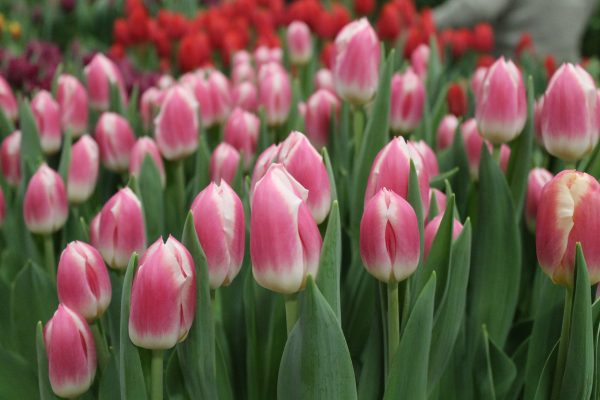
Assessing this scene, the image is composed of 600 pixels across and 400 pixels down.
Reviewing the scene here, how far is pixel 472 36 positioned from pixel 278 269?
6.80ft

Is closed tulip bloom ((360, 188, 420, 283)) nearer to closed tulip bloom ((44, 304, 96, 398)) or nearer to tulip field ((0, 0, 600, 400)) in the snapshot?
tulip field ((0, 0, 600, 400))

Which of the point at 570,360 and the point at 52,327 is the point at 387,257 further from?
the point at 52,327

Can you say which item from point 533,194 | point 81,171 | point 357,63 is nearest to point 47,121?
point 81,171

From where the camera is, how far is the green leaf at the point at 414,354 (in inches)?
28.0

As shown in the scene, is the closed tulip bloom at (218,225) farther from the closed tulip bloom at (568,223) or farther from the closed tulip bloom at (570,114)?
the closed tulip bloom at (570,114)

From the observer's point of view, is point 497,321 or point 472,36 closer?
point 497,321

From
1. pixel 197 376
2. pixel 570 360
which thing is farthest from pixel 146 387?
pixel 570 360

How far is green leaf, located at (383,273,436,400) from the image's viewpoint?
710 mm

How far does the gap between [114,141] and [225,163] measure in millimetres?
233

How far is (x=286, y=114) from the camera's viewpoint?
1405 millimetres

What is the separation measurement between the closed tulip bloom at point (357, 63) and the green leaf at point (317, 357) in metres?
0.52

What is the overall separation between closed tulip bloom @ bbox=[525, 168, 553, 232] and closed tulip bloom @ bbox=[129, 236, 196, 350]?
0.51m

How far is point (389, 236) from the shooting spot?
71 cm

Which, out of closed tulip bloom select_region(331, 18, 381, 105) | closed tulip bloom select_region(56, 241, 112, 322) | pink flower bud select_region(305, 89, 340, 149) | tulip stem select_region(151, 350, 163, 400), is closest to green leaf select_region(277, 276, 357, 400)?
tulip stem select_region(151, 350, 163, 400)
